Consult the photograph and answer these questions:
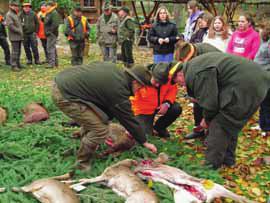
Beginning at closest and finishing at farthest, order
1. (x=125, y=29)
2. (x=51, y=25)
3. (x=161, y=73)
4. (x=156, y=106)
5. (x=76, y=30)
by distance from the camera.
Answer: (x=161, y=73) < (x=156, y=106) < (x=125, y=29) < (x=76, y=30) < (x=51, y=25)

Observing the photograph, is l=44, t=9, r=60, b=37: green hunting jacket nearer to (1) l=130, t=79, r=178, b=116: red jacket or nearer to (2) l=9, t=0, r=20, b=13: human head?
(2) l=9, t=0, r=20, b=13: human head

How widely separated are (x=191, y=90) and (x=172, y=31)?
4584 mm

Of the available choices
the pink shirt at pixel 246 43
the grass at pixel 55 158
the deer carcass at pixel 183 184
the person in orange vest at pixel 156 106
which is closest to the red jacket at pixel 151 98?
the person in orange vest at pixel 156 106

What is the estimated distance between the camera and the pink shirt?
6.87 meters

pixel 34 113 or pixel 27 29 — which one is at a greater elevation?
pixel 27 29

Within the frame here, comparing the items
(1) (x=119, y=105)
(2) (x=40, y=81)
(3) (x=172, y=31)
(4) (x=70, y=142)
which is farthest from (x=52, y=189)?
(2) (x=40, y=81)

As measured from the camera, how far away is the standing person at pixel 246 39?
6.88 m

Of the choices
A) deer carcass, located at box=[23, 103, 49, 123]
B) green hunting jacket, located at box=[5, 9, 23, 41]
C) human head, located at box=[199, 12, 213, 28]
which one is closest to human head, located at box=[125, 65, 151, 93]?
deer carcass, located at box=[23, 103, 49, 123]

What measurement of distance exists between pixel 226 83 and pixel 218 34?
3.21 metres

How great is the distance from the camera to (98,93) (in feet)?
14.2

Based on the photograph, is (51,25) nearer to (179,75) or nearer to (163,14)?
(163,14)

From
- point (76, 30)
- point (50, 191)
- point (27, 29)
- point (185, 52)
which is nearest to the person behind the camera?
point (50, 191)

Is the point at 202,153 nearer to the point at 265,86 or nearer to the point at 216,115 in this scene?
the point at 216,115

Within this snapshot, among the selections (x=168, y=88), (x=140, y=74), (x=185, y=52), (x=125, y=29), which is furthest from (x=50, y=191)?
(x=125, y=29)
